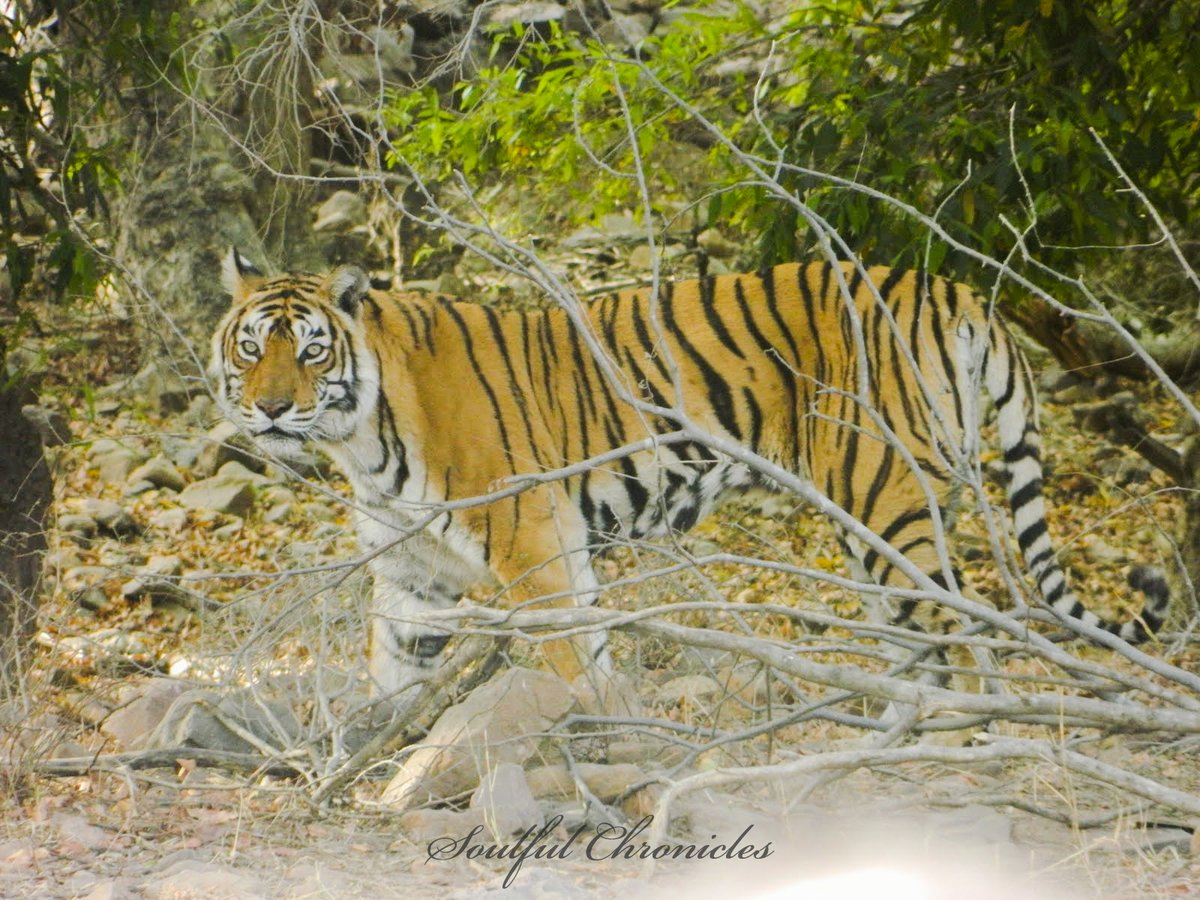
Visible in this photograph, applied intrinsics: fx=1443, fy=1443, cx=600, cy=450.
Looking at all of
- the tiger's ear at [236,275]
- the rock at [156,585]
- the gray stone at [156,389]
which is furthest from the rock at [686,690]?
the gray stone at [156,389]

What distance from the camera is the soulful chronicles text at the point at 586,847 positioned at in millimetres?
3699

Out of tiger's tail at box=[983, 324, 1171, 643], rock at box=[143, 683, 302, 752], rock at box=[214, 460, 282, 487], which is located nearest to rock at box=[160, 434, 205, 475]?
rock at box=[214, 460, 282, 487]

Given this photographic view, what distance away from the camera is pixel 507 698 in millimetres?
4180

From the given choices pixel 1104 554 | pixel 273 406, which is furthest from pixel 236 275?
pixel 1104 554

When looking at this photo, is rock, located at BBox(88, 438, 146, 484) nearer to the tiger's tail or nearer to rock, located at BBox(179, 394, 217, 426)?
rock, located at BBox(179, 394, 217, 426)

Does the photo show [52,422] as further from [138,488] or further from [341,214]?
[341,214]

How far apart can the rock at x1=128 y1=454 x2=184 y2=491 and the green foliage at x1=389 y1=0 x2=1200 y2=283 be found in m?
3.49

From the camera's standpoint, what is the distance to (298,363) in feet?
18.4

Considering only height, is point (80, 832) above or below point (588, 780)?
above

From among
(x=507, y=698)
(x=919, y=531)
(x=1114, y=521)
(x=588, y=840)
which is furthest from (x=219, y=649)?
(x=1114, y=521)

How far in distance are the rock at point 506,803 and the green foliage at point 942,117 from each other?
8.34 ft

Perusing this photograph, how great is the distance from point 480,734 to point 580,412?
2184 mm

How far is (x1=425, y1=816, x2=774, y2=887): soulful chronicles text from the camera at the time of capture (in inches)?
146

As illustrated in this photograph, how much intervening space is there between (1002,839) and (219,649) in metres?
2.53
